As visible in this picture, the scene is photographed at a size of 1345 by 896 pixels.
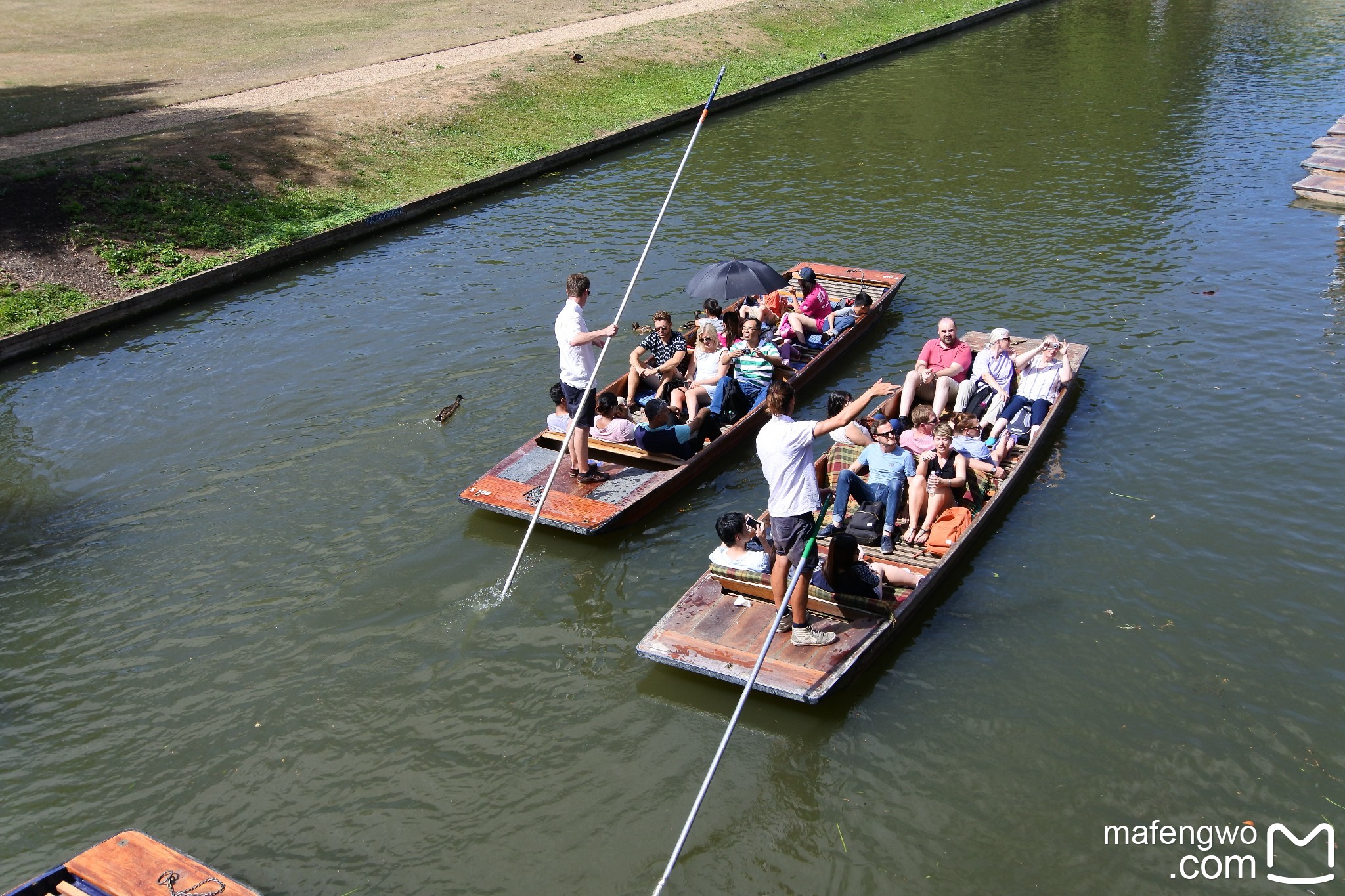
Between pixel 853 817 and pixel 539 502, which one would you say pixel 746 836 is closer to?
pixel 853 817

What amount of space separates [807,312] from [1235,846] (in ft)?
32.3

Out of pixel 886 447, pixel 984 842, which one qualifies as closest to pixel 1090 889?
pixel 984 842

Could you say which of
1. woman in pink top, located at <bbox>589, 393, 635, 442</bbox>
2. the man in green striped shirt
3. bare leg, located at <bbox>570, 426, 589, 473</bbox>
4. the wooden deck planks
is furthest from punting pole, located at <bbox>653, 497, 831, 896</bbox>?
the man in green striped shirt

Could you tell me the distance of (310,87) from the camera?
1155 inches

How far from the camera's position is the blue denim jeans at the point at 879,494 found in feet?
34.7

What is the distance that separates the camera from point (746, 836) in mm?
7781

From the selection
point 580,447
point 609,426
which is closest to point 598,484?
point 580,447

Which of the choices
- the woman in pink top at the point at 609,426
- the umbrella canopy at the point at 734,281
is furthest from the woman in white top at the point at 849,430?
the woman in pink top at the point at 609,426

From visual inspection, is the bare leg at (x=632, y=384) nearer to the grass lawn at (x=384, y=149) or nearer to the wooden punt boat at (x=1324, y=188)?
the grass lawn at (x=384, y=149)

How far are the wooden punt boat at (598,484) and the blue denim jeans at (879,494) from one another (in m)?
2.10

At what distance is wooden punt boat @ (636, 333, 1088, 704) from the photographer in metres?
8.67

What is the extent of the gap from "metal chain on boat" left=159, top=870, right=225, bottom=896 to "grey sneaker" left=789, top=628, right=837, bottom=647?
471cm

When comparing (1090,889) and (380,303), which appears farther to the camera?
(380,303)

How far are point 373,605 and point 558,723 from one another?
106 inches
